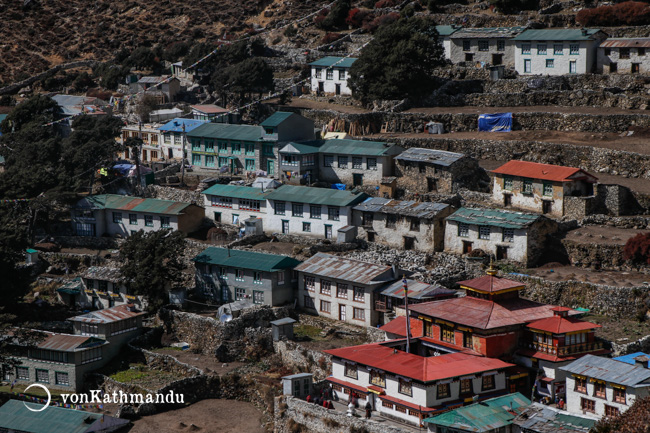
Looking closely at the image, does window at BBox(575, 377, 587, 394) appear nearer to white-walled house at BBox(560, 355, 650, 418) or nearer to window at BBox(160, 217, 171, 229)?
white-walled house at BBox(560, 355, 650, 418)

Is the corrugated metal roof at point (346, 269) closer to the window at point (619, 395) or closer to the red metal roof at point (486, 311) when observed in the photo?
the red metal roof at point (486, 311)

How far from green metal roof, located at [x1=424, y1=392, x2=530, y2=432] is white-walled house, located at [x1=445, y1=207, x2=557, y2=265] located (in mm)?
15976

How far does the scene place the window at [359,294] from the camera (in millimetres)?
66944

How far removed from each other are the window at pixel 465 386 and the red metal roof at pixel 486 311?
356cm

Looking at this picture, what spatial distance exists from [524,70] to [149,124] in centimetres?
3363

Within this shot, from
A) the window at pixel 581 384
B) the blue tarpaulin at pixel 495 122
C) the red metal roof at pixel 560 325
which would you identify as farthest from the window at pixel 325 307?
the blue tarpaulin at pixel 495 122

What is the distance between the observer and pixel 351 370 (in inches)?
2260

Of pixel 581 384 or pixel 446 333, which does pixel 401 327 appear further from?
pixel 581 384

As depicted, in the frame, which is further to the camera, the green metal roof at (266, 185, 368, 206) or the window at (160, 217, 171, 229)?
the window at (160, 217, 171, 229)

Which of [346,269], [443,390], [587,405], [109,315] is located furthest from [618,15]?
[443,390]

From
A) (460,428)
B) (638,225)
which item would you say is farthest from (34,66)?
(460,428)

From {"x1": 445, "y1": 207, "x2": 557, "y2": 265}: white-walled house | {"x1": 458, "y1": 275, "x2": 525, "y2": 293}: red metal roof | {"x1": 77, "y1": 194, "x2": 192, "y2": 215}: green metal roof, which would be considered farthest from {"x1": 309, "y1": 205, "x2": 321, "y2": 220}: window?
{"x1": 458, "y1": 275, "x2": 525, "y2": 293}: red metal roof

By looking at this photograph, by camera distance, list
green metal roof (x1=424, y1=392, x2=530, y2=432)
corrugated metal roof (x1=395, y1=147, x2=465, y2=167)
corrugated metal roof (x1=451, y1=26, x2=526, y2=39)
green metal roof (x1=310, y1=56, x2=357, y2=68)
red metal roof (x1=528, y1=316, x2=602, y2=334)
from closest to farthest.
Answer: green metal roof (x1=424, y1=392, x2=530, y2=432)
red metal roof (x1=528, y1=316, x2=602, y2=334)
corrugated metal roof (x1=395, y1=147, x2=465, y2=167)
corrugated metal roof (x1=451, y1=26, x2=526, y2=39)
green metal roof (x1=310, y1=56, x2=357, y2=68)

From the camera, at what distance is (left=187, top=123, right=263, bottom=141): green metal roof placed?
8844 cm
